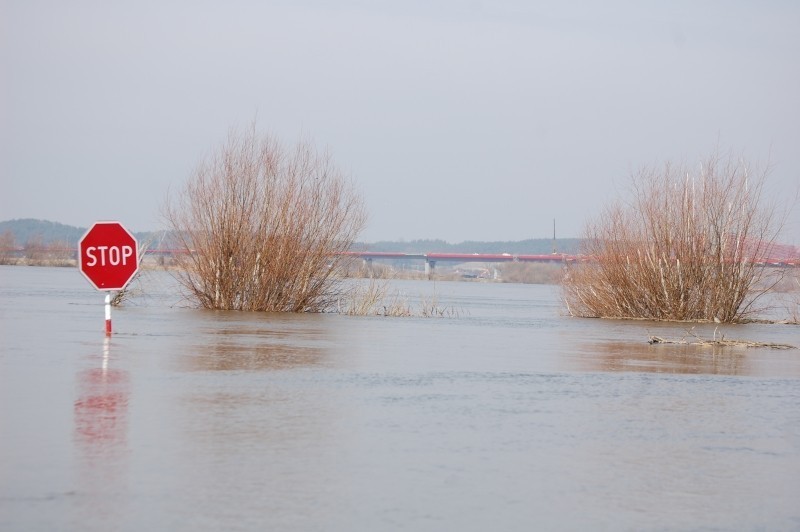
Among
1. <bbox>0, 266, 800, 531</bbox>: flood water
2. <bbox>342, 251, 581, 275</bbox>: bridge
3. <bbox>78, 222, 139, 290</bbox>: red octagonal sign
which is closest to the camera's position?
<bbox>0, 266, 800, 531</bbox>: flood water

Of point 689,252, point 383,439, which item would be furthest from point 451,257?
point 383,439

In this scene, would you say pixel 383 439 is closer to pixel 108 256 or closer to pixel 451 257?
pixel 108 256

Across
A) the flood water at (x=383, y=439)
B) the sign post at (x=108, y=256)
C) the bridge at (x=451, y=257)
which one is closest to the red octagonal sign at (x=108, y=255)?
the sign post at (x=108, y=256)

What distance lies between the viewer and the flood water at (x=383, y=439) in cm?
734

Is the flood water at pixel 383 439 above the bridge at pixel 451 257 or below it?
below

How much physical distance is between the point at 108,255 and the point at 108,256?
0.06 feet

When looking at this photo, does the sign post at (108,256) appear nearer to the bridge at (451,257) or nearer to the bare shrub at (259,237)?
the bare shrub at (259,237)

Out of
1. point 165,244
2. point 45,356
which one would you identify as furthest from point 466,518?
point 165,244

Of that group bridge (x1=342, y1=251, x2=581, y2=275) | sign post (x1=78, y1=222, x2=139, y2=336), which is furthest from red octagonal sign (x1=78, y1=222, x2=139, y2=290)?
bridge (x1=342, y1=251, x2=581, y2=275)

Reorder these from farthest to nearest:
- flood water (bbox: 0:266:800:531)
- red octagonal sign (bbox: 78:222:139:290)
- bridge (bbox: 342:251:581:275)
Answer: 1. bridge (bbox: 342:251:581:275)
2. red octagonal sign (bbox: 78:222:139:290)
3. flood water (bbox: 0:266:800:531)

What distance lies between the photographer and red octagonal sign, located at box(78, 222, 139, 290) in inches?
836

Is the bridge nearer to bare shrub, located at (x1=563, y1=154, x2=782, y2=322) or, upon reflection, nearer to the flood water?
bare shrub, located at (x1=563, y1=154, x2=782, y2=322)

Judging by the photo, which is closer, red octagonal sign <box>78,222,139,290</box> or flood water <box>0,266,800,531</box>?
flood water <box>0,266,800,531</box>

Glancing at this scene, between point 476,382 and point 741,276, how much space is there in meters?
23.1
